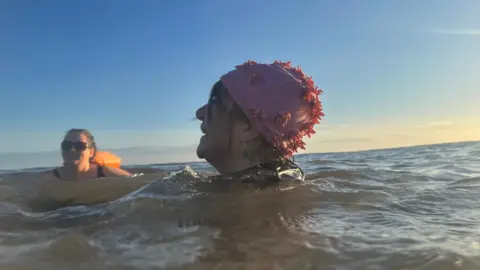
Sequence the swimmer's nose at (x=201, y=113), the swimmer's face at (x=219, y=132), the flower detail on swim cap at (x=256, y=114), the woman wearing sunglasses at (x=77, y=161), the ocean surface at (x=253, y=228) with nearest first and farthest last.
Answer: the ocean surface at (x=253, y=228) → the flower detail on swim cap at (x=256, y=114) → the swimmer's face at (x=219, y=132) → the swimmer's nose at (x=201, y=113) → the woman wearing sunglasses at (x=77, y=161)

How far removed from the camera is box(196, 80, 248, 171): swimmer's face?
4.58 m

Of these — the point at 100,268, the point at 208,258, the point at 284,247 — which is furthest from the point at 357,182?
the point at 100,268

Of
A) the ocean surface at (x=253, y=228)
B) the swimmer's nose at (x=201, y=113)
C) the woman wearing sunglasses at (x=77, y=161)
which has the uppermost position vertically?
the swimmer's nose at (x=201, y=113)

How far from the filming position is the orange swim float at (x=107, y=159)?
8.56 metres

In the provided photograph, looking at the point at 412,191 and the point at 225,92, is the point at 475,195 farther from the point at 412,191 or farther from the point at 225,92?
the point at 225,92

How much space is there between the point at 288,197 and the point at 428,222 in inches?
51.4

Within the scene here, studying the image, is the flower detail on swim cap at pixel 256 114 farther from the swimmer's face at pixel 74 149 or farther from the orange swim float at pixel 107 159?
the orange swim float at pixel 107 159

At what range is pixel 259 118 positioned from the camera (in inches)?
172

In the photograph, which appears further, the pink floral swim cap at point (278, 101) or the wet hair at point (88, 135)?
the wet hair at point (88, 135)

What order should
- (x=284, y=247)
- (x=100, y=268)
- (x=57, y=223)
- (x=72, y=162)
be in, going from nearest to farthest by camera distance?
(x=100, y=268) → (x=284, y=247) → (x=57, y=223) → (x=72, y=162)

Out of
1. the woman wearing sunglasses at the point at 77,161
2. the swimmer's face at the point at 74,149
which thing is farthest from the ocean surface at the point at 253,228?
the swimmer's face at the point at 74,149

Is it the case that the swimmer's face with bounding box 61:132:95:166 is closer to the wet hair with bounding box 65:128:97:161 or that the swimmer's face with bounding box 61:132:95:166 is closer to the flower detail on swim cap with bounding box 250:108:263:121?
the wet hair with bounding box 65:128:97:161

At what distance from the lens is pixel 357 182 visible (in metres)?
5.07

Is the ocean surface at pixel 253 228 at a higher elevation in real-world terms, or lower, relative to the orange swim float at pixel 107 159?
lower
